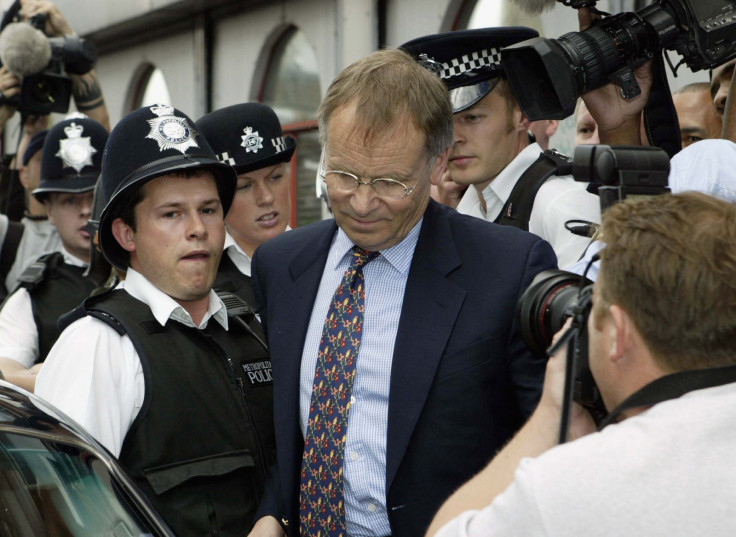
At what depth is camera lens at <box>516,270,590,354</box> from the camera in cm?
178

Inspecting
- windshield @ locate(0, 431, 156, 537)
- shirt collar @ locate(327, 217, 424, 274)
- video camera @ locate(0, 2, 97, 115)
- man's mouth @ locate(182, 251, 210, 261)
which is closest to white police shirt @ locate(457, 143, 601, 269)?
shirt collar @ locate(327, 217, 424, 274)

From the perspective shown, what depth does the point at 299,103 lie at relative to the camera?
1006cm

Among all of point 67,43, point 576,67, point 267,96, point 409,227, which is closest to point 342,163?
point 409,227

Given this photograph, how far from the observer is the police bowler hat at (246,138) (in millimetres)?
3943

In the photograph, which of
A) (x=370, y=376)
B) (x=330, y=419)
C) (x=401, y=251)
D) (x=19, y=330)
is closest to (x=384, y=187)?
(x=401, y=251)

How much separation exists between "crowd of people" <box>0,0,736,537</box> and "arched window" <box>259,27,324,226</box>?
6.69 m

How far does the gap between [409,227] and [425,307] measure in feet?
0.74

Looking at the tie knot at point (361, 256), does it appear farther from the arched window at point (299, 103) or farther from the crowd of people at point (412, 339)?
the arched window at point (299, 103)

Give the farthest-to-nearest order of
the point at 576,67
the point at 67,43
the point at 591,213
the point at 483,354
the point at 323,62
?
1. the point at 323,62
2. the point at 67,43
3. the point at 591,213
4. the point at 576,67
5. the point at 483,354

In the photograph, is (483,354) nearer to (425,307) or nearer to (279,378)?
(425,307)

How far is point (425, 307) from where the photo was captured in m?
2.30

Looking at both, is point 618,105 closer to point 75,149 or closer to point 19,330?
point 19,330

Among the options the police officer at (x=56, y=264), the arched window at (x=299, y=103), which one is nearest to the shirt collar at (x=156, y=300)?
the police officer at (x=56, y=264)

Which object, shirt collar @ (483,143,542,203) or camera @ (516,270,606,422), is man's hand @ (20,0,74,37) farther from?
camera @ (516,270,606,422)
